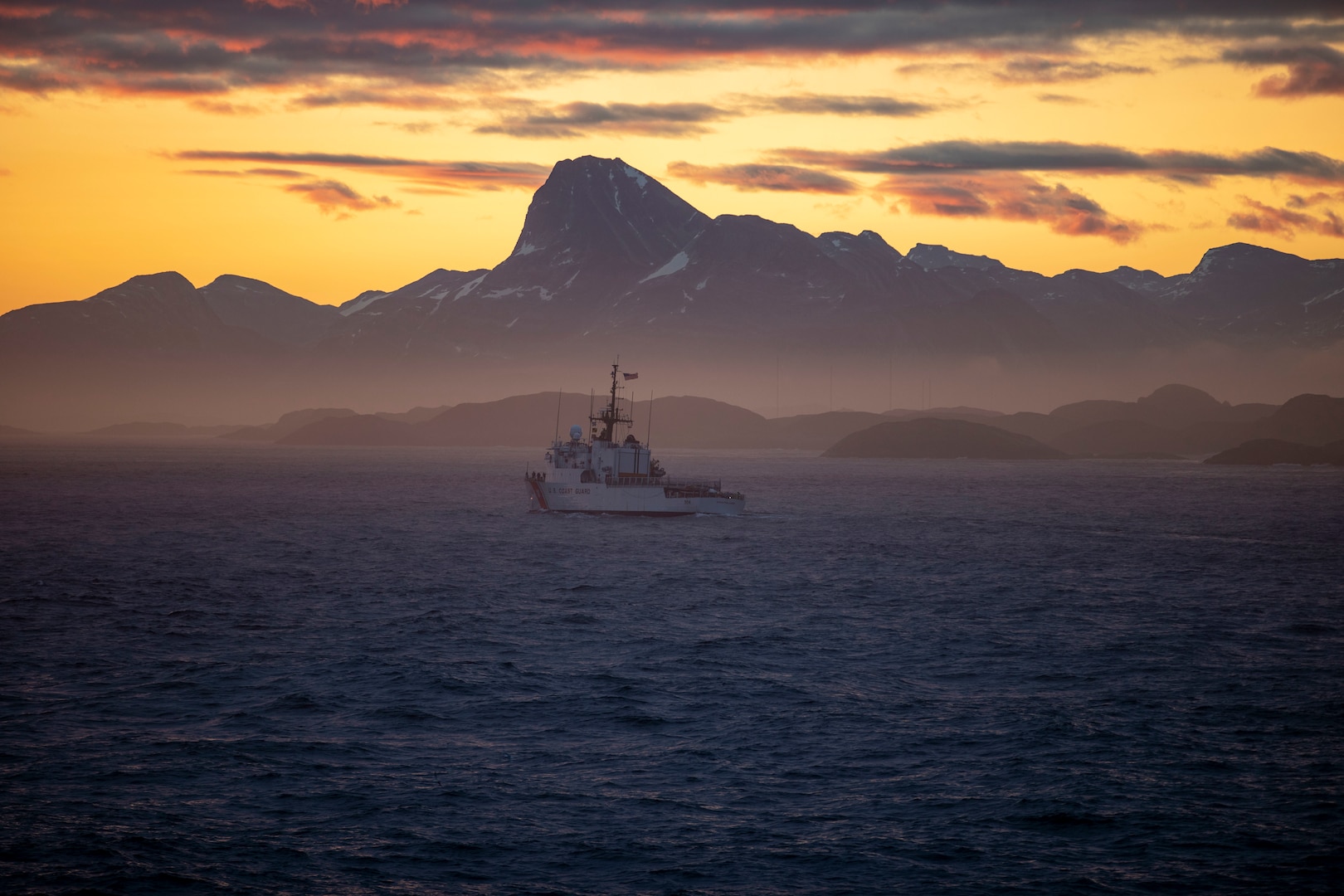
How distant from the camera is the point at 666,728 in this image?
3650 cm

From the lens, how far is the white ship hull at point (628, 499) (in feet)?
396

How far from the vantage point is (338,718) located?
37250 millimetres

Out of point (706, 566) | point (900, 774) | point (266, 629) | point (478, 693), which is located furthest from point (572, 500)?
point (900, 774)

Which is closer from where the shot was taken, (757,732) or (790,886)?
(790,886)

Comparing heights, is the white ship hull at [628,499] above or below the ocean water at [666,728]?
above

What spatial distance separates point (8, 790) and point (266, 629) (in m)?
25.1

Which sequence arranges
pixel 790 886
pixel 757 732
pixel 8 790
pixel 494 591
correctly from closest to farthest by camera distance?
pixel 790 886 → pixel 8 790 → pixel 757 732 → pixel 494 591

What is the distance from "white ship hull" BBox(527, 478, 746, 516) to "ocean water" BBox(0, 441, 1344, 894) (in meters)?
38.1

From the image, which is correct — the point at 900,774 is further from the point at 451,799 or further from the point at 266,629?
the point at 266,629

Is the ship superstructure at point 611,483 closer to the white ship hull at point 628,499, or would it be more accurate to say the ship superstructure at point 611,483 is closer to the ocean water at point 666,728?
the white ship hull at point 628,499

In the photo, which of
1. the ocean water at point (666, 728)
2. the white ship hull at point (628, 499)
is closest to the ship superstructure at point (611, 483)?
the white ship hull at point (628, 499)

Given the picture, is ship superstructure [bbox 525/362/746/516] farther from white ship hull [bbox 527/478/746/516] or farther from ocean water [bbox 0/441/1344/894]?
ocean water [bbox 0/441/1344/894]

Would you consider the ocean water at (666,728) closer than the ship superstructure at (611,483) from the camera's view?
Yes

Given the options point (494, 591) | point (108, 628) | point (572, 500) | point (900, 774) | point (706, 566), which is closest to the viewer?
point (900, 774)
